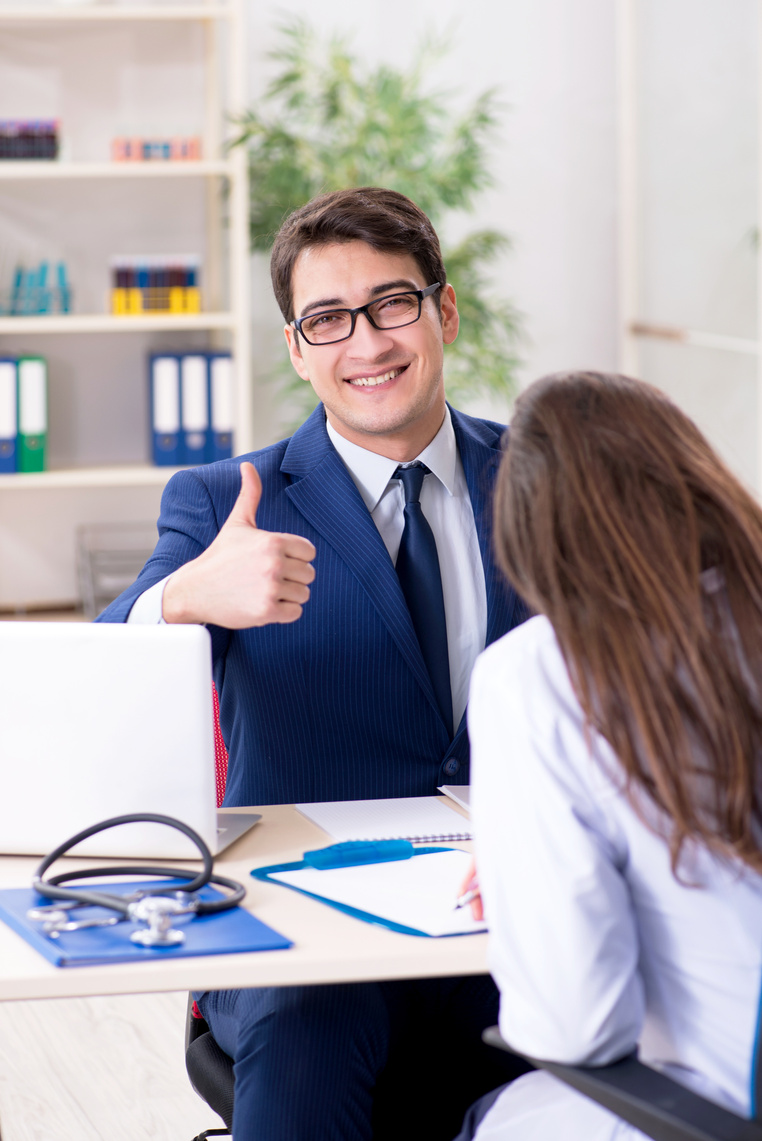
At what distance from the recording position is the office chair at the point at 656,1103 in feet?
2.83

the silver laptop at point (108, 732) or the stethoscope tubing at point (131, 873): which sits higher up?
the silver laptop at point (108, 732)

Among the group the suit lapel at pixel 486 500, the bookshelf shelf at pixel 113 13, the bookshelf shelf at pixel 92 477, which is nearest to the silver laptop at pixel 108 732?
the suit lapel at pixel 486 500

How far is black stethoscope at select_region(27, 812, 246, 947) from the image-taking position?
3.50 ft

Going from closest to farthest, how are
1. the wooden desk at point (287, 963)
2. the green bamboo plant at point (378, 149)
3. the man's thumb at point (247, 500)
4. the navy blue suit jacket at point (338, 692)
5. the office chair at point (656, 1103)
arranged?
the office chair at point (656, 1103), the wooden desk at point (287, 963), the man's thumb at point (247, 500), the navy blue suit jacket at point (338, 692), the green bamboo plant at point (378, 149)

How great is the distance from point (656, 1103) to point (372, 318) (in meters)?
1.19

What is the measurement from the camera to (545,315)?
4707 mm

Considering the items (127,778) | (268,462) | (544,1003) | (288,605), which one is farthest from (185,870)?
(268,462)

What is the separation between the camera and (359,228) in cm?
177

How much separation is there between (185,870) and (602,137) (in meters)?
4.04

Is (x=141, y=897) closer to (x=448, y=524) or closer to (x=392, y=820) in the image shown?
(x=392, y=820)

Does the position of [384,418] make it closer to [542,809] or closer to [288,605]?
[288,605]

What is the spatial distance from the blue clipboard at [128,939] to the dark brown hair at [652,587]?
370mm

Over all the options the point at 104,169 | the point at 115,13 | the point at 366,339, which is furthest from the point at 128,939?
the point at 115,13

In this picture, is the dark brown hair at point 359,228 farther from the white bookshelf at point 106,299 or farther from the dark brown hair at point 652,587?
the white bookshelf at point 106,299
